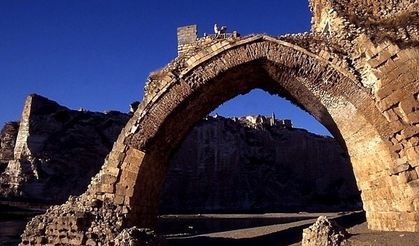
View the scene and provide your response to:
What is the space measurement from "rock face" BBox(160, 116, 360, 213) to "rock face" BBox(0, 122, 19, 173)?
10841mm

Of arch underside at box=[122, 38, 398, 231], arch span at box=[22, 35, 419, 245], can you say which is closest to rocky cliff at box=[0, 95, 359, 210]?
arch span at box=[22, 35, 419, 245]

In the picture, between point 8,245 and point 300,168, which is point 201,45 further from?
point 300,168

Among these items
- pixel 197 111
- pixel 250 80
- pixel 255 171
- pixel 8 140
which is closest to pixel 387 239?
pixel 250 80

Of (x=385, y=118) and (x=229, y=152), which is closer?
(x=385, y=118)

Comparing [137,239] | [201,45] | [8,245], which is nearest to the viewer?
[137,239]

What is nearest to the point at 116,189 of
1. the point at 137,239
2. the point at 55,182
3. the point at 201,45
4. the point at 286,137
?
the point at 137,239

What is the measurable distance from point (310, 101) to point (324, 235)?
395 cm

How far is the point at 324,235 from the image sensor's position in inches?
313

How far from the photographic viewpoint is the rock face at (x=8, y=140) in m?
31.1

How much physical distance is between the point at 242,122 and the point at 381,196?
32343mm

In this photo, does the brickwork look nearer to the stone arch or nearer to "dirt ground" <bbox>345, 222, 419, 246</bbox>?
the stone arch

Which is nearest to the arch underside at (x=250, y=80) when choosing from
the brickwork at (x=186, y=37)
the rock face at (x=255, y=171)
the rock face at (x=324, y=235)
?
the brickwork at (x=186, y=37)

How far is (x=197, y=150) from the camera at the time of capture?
3747cm

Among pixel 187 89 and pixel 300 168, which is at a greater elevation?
pixel 300 168
